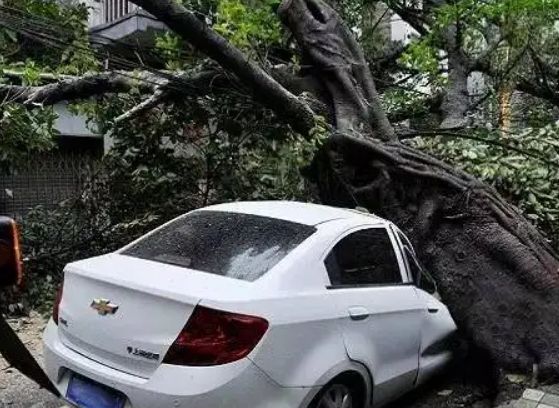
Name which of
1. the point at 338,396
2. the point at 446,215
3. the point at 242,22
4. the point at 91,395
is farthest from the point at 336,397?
the point at 242,22

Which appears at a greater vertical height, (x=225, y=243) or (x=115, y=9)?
(x=115, y=9)

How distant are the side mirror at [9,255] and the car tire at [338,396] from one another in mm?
2019

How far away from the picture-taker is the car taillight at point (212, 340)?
304cm

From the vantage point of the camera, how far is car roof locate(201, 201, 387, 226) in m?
4.05

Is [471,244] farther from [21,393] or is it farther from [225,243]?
[21,393]

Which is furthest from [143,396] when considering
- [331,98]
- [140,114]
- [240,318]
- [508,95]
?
[508,95]

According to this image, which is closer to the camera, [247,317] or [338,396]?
[247,317]

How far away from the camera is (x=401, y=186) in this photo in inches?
225

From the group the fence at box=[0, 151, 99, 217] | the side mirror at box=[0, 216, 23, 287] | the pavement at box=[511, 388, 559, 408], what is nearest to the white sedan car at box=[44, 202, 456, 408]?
the pavement at box=[511, 388, 559, 408]

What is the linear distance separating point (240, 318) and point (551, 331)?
2.85 m

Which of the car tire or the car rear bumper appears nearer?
the car rear bumper

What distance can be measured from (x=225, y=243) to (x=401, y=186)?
2.42 metres

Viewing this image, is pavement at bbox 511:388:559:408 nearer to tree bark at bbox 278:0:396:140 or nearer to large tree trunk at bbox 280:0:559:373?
large tree trunk at bbox 280:0:559:373

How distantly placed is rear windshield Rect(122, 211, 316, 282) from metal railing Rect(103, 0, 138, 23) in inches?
335
